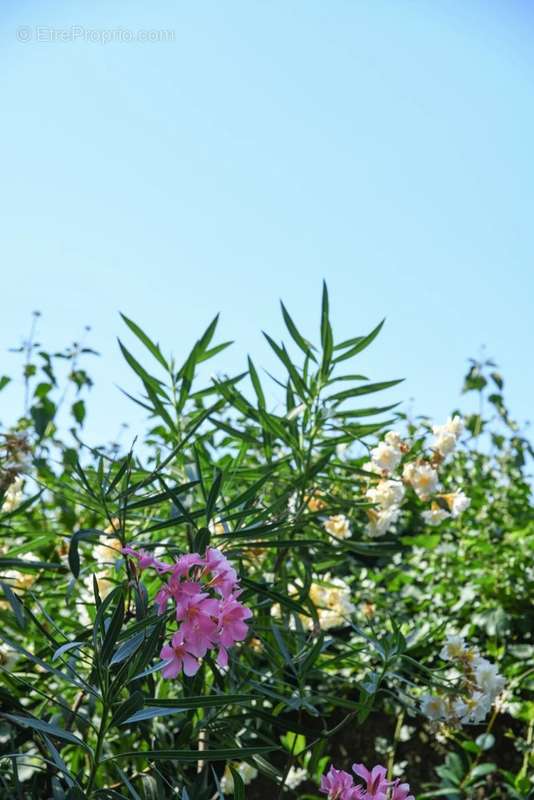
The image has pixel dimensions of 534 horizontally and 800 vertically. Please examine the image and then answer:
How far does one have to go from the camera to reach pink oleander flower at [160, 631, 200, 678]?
3.82 ft

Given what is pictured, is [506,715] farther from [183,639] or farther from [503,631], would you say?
[183,639]

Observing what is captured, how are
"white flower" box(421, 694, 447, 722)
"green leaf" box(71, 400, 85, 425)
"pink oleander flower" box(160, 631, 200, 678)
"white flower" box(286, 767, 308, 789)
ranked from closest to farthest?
1. "pink oleander flower" box(160, 631, 200, 678)
2. "white flower" box(421, 694, 447, 722)
3. "white flower" box(286, 767, 308, 789)
4. "green leaf" box(71, 400, 85, 425)

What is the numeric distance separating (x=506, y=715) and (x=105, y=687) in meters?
1.80

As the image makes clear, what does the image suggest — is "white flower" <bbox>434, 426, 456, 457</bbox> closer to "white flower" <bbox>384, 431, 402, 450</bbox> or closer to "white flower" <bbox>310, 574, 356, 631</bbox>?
"white flower" <bbox>384, 431, 402, 450</bbox>

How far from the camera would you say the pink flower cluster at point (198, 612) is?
3.84 ft

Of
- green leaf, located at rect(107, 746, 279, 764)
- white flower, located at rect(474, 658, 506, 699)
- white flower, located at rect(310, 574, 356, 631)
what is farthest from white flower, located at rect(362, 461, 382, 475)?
green leaf, located at rect(107, 746, 279, 764)

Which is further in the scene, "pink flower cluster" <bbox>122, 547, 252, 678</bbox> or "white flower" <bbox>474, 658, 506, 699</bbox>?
"white flower" <bbox>474, 658, 506, 699</bbox>

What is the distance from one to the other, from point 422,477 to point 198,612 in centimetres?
105

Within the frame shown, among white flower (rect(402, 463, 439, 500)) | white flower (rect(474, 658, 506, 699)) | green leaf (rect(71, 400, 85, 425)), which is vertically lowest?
white flower (rect(474, 658, 506, 699))

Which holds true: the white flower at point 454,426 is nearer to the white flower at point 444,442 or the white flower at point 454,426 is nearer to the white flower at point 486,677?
the white flower at point 444,442

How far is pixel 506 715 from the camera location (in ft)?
8.32

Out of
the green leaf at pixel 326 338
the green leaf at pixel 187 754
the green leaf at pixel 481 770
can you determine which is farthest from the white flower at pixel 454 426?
the green leaf at pixel 187 754

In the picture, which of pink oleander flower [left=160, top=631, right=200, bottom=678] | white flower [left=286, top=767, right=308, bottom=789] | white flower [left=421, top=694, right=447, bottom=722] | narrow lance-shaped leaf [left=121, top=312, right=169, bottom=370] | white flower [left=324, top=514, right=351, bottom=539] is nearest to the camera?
pink oleander flower [left=160, top=631, right=200, bottom=678]

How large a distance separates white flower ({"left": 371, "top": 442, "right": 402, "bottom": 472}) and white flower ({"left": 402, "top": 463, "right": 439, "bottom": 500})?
0.10 metres
